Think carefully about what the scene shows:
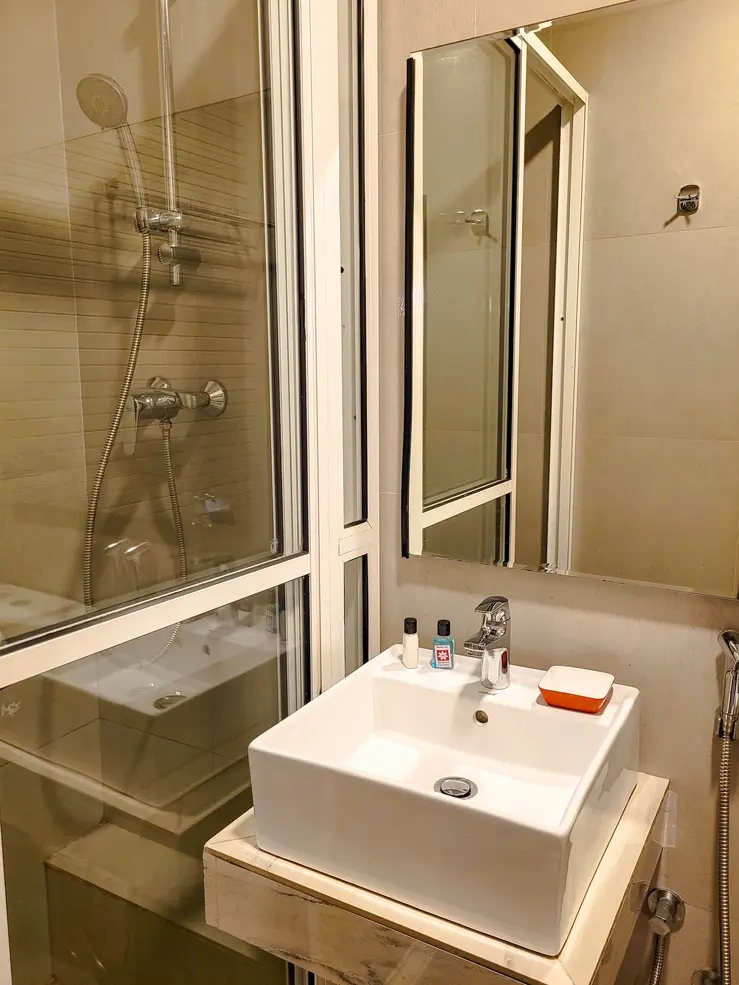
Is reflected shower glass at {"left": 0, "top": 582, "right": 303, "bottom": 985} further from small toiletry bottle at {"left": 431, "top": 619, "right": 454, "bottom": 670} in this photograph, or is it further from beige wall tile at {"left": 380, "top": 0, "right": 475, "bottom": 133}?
beige wall tile at {"left": 380, "top": 0, "right": 475, "bottom": 133}

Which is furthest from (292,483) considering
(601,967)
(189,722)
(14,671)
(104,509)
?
(601,967)

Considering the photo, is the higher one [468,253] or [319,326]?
[468,253]

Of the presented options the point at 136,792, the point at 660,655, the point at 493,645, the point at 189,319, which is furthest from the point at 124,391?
the point at 660,655

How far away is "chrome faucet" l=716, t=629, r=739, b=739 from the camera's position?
45.4 inches

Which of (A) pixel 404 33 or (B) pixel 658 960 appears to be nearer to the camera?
(B) pixel 658 960

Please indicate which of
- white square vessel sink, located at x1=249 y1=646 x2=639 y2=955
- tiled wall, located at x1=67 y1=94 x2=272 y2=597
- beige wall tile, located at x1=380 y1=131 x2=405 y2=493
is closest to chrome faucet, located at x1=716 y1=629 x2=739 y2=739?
white square vessel sink, located at x1=249 y1=646 x2=639 y2=955

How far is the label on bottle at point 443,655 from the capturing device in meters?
1.36

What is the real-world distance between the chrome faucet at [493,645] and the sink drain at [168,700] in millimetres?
476

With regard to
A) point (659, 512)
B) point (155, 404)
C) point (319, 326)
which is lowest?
point (659, 512)

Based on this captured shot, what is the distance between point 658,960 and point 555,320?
1.09 m

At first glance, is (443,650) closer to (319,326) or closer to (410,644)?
(410,644)

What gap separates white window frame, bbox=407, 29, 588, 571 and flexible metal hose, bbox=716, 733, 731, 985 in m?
0.39

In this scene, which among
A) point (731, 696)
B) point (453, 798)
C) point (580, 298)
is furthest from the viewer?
point (580, 298)

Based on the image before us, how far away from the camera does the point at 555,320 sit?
1293 mm
